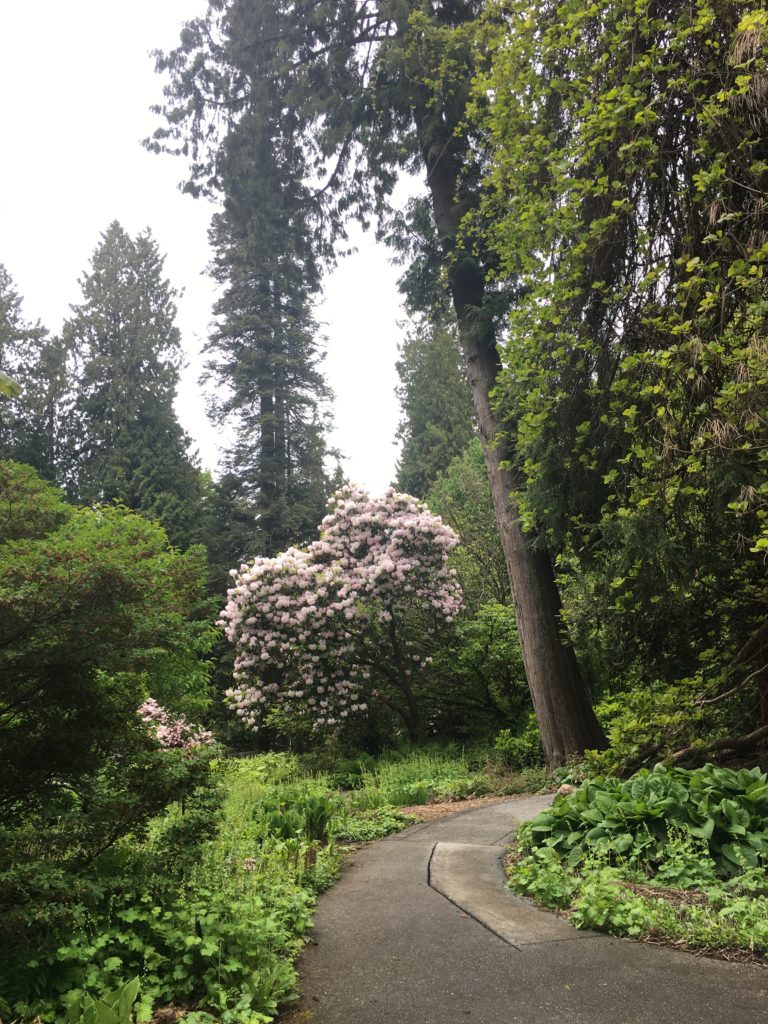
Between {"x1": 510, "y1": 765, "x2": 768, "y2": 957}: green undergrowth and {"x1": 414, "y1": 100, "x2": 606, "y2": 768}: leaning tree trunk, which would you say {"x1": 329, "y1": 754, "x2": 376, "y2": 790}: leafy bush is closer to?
{"x1": 414, "y1": 100, "x2": 606, "y2": 768}: leaning tree trunk

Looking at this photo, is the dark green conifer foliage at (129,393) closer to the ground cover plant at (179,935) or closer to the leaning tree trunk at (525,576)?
the leaning tree trunk at (525,576)

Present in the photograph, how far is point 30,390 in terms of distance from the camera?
23.9 meters

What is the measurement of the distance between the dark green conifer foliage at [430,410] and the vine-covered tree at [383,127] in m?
19.2

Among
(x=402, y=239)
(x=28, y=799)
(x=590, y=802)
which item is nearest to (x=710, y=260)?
(x=590, y=802)

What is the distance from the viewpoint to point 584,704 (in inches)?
303

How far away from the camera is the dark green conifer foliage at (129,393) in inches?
877

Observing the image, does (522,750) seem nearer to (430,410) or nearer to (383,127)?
(383,127)

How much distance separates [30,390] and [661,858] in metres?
24.8

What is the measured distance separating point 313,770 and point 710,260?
9.01 m

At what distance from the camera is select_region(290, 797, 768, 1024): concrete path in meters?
2.69

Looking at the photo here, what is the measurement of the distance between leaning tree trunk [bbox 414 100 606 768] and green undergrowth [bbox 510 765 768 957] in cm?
259

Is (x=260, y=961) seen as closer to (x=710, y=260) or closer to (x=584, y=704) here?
(x=710, y=260)

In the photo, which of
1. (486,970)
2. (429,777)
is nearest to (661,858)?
(486,970)

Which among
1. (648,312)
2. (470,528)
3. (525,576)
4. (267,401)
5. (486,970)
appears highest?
(267,401)
